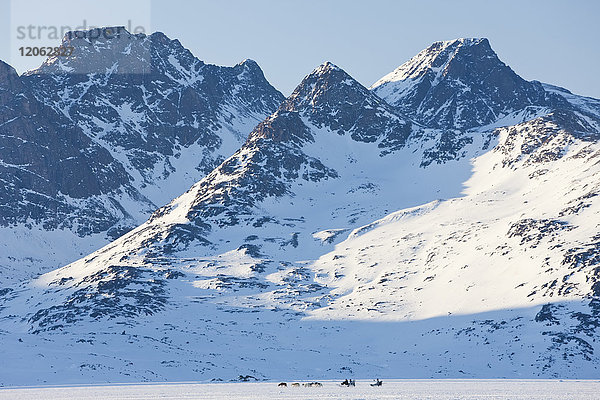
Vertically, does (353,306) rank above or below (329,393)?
above

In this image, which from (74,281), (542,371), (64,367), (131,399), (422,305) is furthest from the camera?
(74,281)

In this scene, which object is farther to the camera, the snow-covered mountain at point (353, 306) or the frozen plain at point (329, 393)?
the snow-covered mountain at point (353, 306)

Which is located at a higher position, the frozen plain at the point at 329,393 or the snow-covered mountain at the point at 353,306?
the snow-covered mountain at the point at 353,306

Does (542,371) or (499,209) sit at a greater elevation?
(499,209)

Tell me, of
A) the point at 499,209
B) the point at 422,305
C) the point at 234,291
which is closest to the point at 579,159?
the point at 499,209

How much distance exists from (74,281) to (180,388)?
4682 inches

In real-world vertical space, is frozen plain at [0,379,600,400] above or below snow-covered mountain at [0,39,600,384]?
below

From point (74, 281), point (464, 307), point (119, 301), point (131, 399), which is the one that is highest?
point (74, 281)

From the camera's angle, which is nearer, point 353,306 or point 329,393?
point 329,393

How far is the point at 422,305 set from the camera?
151 m

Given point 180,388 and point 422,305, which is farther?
point 422,305

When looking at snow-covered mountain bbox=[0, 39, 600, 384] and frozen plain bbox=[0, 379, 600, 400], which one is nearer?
frozen plain bbox=[0, 379, 600, 400]

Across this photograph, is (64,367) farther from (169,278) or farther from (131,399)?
(169,278)

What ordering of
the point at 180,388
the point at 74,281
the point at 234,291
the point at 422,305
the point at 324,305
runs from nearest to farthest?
the point at 180,388
the point at 422,305
the point at 324,305
the point at 234,291
the point at 74,281
